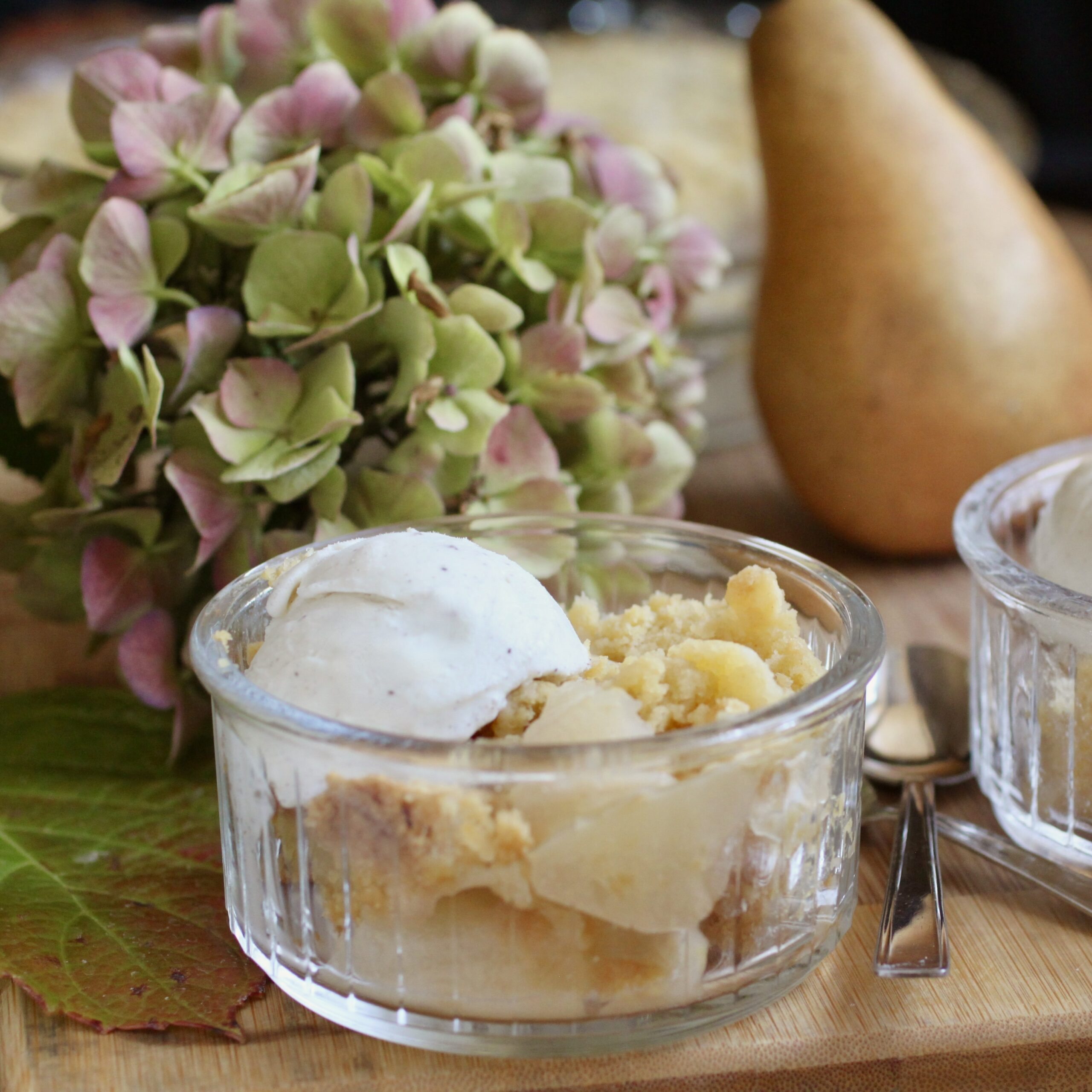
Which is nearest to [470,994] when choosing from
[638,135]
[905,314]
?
[905,314]

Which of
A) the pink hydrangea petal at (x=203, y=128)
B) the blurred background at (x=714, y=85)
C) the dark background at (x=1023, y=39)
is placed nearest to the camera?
the pink hydrangea petal at (x=203, y=128)

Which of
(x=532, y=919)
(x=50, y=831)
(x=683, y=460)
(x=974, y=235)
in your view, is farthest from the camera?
(x=974, y=235)

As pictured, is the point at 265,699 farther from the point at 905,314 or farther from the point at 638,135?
the point at 638,135

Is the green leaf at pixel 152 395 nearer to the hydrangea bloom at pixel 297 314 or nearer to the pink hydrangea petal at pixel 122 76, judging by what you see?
the hydrangea bloom at pixel 297 314

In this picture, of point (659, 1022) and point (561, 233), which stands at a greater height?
point (561, 233)

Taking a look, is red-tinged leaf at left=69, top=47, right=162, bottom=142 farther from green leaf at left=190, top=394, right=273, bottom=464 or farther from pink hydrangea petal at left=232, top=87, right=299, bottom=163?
green leaf at left=190, top=394, right=273, bottom=464

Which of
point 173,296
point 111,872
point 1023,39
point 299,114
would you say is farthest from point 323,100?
point 1023,39

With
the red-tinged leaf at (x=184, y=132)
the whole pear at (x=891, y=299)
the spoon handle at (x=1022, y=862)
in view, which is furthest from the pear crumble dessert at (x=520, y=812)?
the whole pear at (x=891, y=299)
